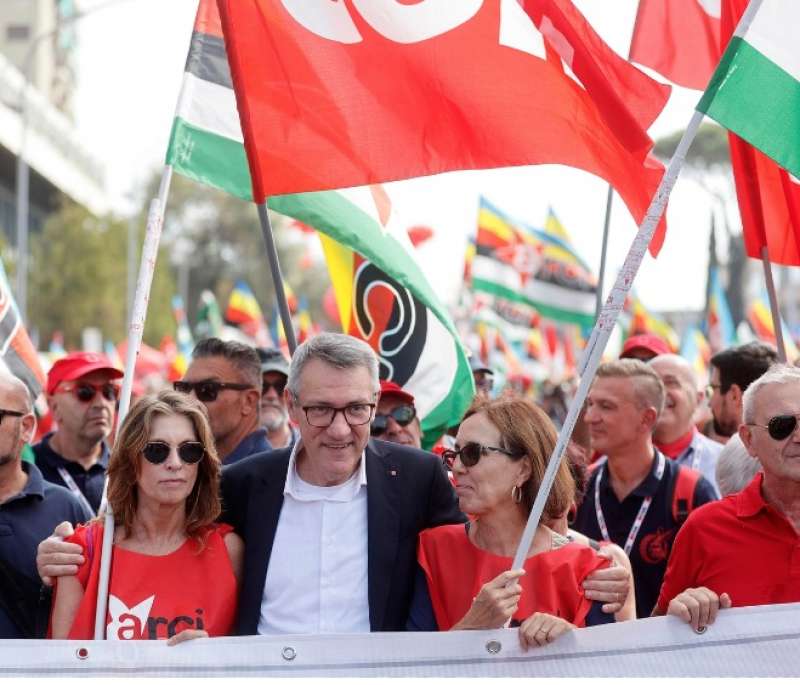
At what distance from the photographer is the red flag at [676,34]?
5.53 meters

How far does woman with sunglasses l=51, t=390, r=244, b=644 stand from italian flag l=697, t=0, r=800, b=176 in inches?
69.0

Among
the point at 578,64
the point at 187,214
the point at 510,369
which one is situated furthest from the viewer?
the point at 187,214

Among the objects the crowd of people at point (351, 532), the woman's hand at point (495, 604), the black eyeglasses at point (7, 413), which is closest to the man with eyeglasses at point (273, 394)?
the black eyeglasses at point (7, 413)

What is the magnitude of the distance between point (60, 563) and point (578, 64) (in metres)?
2.23

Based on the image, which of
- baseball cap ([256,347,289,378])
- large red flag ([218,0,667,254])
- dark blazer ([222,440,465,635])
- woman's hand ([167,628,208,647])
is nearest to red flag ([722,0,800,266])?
large red flag ([218,0,667,254])

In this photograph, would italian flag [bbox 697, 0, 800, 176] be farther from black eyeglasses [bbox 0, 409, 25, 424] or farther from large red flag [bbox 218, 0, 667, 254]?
black eyeglasses [bbox 0, 409, 25, 424]

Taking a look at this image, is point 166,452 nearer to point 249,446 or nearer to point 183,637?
point 183,637

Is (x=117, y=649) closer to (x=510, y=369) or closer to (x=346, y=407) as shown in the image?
(x=346, y=407)

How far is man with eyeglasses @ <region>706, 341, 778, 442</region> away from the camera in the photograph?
268 inches

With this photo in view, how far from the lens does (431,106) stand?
4.95 metres

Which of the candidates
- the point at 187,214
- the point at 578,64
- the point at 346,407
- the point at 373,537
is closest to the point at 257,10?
the point at 578,64

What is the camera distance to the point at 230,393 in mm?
6355

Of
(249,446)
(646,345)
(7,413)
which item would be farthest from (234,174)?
(646,345)

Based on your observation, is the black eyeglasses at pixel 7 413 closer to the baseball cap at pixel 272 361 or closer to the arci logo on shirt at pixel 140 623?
the arci logo on shirt at pixel 140 623
